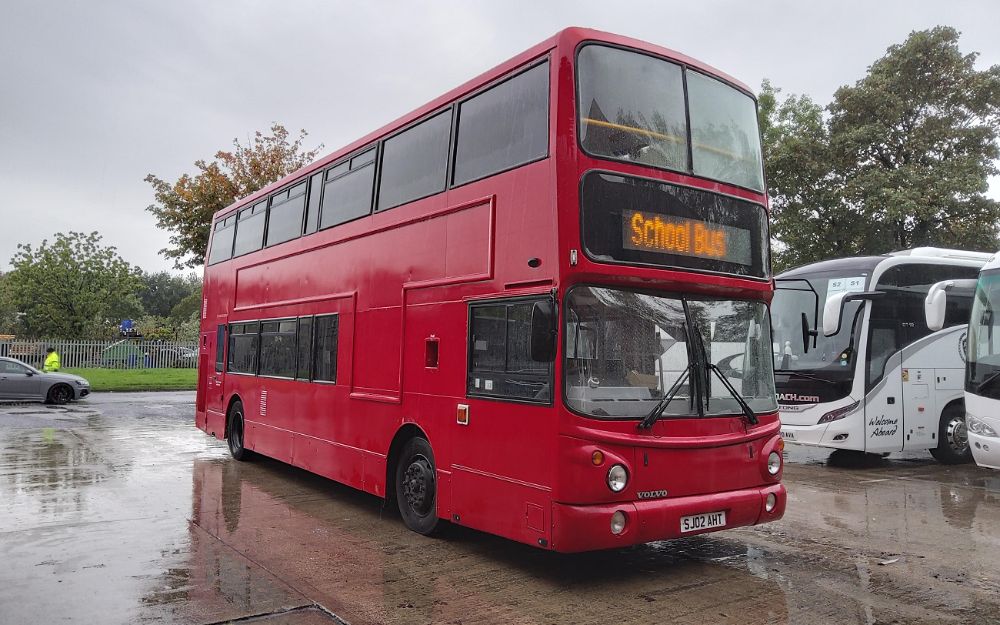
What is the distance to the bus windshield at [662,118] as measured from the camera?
19.4 ft

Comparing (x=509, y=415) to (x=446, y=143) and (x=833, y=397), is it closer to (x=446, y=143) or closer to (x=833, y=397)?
(x=446, y=143)

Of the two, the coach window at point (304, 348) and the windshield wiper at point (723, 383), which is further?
the coach window at point (304, 348)

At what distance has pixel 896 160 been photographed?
25.4m

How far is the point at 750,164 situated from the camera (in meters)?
6.71

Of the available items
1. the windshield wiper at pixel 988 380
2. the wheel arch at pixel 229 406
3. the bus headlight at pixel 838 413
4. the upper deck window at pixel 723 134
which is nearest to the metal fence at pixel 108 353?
the wheel arch at pixel 229 406

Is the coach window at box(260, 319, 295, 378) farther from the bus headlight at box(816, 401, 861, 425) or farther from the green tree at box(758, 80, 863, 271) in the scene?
the green tree at box(758, 80, 863, 271)

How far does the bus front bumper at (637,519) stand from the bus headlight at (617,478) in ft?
0.43

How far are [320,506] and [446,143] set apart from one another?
4454 millimetres

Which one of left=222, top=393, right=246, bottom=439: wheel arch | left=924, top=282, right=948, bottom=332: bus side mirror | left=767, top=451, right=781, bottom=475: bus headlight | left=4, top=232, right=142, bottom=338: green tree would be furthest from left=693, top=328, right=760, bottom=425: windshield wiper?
left=4, top=232, right=142, bottom=338: green tree

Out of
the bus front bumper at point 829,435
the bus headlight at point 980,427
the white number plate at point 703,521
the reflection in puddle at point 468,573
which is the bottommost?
the reflection in puddle at point 468,573

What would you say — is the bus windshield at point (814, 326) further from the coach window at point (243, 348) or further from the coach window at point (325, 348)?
the coach window at point (243, 348)

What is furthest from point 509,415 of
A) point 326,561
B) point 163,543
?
point 163,543

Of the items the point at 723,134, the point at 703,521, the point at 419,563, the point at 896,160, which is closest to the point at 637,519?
the point at 703,521

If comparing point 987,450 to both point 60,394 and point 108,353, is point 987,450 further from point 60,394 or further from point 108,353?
point 108,353
